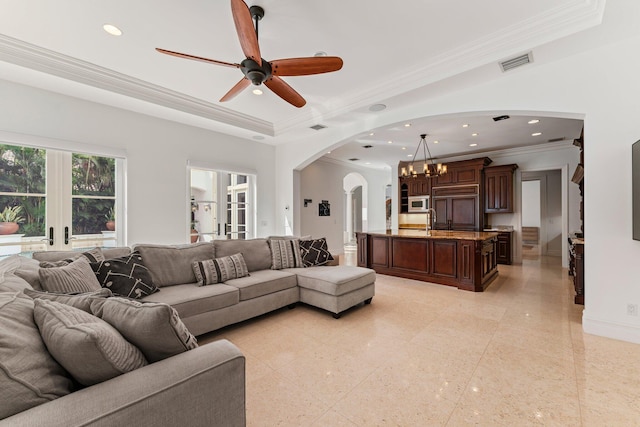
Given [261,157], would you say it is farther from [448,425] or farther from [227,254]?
[448,425]

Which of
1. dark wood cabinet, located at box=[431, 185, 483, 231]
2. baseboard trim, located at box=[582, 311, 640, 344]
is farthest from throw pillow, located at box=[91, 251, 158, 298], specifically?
dark wood cabinet, located at box=[431, 185, 483, 231]

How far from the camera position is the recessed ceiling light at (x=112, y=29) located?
102 inches

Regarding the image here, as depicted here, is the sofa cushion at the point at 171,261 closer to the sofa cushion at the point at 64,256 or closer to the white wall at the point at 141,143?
the sofa cushion at the point at 64,256

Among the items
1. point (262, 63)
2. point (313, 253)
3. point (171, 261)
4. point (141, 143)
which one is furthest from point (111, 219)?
point (262, 63)

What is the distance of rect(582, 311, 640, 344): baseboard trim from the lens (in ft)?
8.49

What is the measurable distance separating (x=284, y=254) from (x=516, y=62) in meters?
3.55

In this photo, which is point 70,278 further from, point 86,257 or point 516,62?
point 516,62

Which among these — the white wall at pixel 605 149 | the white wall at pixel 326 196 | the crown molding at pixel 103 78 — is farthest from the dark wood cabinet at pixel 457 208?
the crown molding at pixel 103 78

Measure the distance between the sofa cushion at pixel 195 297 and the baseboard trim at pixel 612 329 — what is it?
3646 millimetres

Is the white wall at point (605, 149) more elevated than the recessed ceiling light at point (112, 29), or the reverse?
the recessed ceiling light at point (112, 29)

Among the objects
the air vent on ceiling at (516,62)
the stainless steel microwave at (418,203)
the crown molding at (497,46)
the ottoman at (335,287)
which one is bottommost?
the ottoman at (335,287)

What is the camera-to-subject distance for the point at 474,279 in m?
4.31

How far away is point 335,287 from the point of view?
3170 mm

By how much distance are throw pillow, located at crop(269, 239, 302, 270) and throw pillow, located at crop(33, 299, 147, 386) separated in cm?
277
